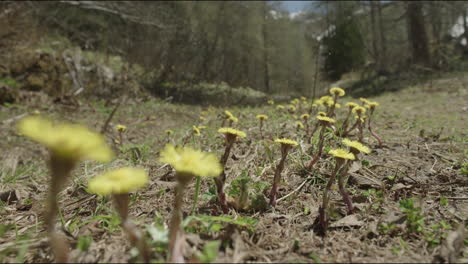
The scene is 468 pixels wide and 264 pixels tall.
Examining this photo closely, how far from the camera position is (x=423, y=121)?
12.5 feet

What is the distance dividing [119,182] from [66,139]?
0.17 m

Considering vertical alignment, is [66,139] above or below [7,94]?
below

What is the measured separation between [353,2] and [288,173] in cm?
1312

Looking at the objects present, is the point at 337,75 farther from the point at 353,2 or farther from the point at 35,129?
the point at 35,129

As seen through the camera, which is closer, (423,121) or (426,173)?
(426,173)

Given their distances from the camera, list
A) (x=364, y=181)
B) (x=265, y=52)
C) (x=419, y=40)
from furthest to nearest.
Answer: (x=265, y=52) → (x=419, y=40) → (x=364, y=181)

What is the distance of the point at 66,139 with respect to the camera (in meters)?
0.56

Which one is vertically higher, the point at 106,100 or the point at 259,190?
the point at 106,100

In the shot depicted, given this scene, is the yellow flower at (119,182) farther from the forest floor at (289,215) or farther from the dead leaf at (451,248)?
the dead leaf at (451,248)

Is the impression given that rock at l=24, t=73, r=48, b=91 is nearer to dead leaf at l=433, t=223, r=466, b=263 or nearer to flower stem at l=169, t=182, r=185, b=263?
flower stem at l=169, t=182, r=185, b=263

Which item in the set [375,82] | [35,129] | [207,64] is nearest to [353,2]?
[375,82]

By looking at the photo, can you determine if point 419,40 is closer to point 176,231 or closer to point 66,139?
point 176,231

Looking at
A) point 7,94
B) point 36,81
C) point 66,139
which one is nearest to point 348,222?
point 66,139

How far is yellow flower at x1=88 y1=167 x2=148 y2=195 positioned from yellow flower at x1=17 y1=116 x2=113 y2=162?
89mm
